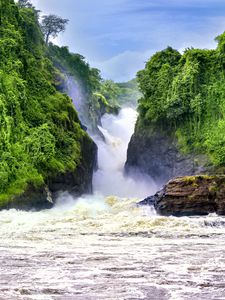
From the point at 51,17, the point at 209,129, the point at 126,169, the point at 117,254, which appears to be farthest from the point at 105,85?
the point at 117,254

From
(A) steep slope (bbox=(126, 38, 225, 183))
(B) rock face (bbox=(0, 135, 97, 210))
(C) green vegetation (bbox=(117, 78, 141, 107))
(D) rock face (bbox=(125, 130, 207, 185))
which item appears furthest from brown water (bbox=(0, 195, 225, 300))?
(C) green vegetation (bbox=(117, 78, 141, 107))

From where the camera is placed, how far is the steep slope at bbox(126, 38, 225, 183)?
39.9m

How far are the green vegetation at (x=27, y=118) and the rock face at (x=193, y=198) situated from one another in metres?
8.46

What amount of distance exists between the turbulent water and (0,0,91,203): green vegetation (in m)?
3.56

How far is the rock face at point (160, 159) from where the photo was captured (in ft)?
129

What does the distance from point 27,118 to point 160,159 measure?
15.0m

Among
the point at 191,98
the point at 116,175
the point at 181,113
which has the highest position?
the point at 191,98

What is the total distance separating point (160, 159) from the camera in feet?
143

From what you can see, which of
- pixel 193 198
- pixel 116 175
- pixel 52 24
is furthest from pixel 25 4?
pixel 193 198

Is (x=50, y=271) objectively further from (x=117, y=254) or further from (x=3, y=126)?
(x=3, y=126)

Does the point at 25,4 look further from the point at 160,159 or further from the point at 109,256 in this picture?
the point at 109,256

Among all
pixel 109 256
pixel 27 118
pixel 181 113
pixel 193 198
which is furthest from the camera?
pixel 181 113

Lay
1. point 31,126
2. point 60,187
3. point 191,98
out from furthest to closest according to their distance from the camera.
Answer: point 191,98 → point 31,126 → point 60,187

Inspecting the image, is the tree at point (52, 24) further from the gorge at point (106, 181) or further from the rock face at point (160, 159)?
the rock face at point (160, 159)
